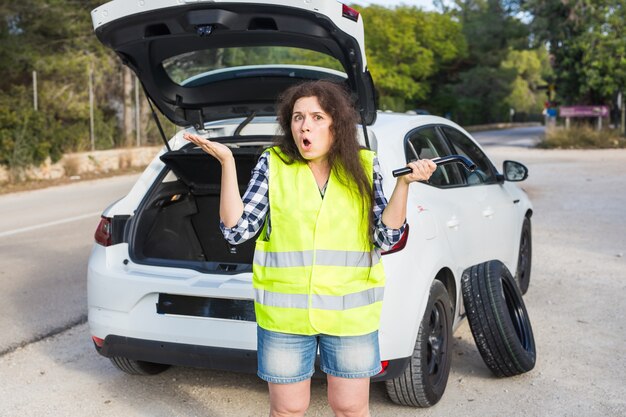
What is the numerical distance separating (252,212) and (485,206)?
278 centimetres

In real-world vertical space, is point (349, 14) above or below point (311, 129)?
above

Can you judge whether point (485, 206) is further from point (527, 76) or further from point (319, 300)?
point (527, 76)

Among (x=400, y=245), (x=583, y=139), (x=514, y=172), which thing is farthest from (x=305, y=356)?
(x=583, y=139)

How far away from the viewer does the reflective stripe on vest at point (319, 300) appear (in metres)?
2.57

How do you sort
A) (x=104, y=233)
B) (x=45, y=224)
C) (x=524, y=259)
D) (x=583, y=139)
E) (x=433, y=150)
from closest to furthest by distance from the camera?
(x=104, y=233), (x=433, y=150), (x=524, y=259), (x=45, y=224), (x=583, y=139)

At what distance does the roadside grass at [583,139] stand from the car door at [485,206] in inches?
969

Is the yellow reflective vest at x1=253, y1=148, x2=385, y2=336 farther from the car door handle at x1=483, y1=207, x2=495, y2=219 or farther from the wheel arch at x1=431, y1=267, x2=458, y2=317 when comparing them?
the car door handle at x1=483, y1=207, x2=495, y2=219

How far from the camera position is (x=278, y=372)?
2607 millimetres

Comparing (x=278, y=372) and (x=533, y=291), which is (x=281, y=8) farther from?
(x=533, y=291)

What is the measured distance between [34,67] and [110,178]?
184 inches

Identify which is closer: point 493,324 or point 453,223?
point 493,324

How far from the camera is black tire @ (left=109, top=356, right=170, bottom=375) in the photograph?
4.34 meters

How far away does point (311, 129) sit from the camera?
8.51ft

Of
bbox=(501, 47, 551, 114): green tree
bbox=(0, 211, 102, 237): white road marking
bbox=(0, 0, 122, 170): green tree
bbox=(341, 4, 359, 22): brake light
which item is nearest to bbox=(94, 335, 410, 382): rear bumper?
bbox=(341, 4, 359, 22): brake light
